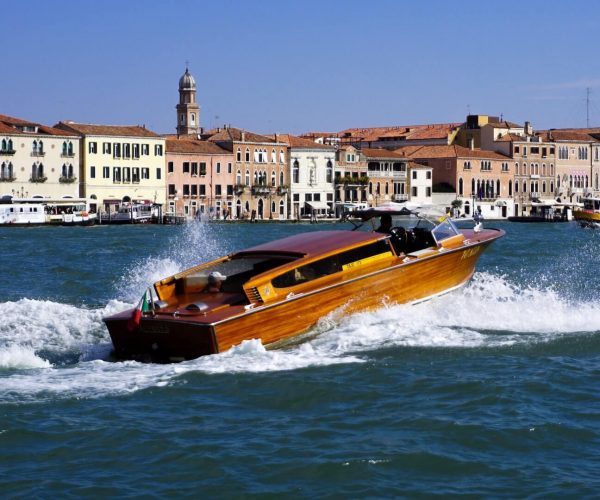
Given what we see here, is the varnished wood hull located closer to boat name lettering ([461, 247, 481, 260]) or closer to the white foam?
boat name lettering ([461, 247, 481, 260])

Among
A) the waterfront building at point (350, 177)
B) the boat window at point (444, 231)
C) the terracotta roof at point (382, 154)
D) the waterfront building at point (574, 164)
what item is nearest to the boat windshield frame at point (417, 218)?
the boat window at point (444, 231)

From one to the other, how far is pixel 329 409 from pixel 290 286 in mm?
2949

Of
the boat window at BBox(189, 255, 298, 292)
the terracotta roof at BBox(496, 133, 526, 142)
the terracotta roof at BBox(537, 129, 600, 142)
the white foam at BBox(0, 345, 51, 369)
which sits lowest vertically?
the white foam at BBox(0, 345, 51, 369)

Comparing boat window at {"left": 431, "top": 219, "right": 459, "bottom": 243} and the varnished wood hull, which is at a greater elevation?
boat window at {"left": 431, "top": 219, "right": 459, "bottom": 243}

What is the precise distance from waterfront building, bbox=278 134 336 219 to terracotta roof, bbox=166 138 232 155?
220 inches

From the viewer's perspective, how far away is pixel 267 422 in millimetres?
9539

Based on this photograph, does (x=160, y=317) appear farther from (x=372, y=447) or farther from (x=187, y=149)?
(x=187, y=149)

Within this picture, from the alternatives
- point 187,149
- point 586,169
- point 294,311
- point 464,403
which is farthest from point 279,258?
point 586,169

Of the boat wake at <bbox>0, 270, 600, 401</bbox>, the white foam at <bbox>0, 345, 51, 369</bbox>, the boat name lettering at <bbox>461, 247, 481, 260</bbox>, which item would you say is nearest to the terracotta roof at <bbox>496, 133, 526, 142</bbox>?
the boat wake at <bbox>0, 270, 600, 401</bbox>

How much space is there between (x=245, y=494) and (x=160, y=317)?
4.18 m

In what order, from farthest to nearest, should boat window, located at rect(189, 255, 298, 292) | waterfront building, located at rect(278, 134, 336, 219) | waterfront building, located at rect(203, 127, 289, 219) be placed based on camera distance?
waterfront building, located at rect(278, 134, 336, 219), waterfront building, located at rect(203, 127, 289, 219), boat window, located at rect(189, 255, 298, 292)

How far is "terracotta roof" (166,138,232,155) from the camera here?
72.5m

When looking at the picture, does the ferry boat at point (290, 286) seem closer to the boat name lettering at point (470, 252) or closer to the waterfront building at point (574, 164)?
the boat name lettering at point (470, 252)

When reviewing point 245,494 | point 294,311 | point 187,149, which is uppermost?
point 187,149
